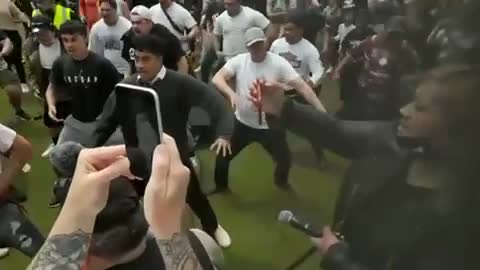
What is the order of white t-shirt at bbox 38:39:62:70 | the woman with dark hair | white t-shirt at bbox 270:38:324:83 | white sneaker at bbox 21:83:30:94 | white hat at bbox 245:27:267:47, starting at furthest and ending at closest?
1. white sneaker at bbox 21:83:30:94
2. white t-shirt at bbox 38:39:62:70
3. white hat at bbox 245:27:267:47
4. white t-shirt at bbox 270:38:324:83
5. the woman with dark hair

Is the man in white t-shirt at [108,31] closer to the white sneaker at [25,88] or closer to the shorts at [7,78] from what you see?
the shorts at [7,78]

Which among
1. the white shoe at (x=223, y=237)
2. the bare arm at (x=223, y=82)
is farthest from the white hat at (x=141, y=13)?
the white shoe at (x=223, y=237)

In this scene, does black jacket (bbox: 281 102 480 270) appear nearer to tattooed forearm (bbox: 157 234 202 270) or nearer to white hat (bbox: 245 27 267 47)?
tattooed forearm (bbox: 157 234 202 270)

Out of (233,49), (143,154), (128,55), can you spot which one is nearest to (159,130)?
(143,154)

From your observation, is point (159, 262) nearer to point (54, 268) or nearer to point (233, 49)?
point (54, 268)

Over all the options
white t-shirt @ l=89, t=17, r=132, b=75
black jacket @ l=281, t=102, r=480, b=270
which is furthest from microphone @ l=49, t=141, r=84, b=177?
white t-shirt @ l=89, t=17, r=132, b=75

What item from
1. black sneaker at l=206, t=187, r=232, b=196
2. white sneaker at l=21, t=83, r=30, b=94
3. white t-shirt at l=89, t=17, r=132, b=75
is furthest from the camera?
white sneaker at l=21, t=83, r=30, b=94

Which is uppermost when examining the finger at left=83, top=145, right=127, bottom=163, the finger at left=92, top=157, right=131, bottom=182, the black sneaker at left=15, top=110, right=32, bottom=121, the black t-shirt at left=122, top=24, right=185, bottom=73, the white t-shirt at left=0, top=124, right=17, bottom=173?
the finger at left=83, top=145, right=127, bottom=163
